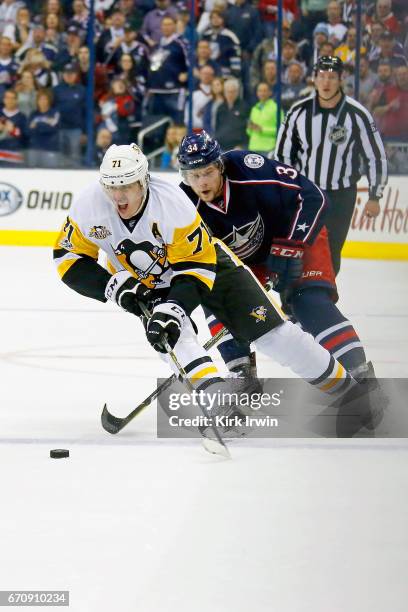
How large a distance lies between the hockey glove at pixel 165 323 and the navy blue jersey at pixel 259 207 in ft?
2.24

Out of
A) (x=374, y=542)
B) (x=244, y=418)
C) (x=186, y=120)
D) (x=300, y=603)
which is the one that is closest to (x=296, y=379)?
(x=244, y=418)

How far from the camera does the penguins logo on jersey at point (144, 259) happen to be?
3.93 m

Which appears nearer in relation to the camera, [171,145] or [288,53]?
[288,53]

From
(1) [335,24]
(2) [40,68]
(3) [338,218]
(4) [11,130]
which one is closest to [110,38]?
(2) [40,68]

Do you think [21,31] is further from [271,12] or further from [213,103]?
[271,12]

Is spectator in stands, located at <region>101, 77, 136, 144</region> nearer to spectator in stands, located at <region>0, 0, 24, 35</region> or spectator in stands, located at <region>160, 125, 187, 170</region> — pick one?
A: spectator in stands, located at <region>160, 125, 187, 170</region>

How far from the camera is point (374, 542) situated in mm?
2889

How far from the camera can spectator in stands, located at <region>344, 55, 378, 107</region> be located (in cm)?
987

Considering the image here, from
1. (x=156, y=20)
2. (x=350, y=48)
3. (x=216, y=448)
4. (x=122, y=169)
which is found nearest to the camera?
(x=122, y=169)

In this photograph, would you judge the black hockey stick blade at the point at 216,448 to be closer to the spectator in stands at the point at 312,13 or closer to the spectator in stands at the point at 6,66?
the spectator in stands at the point at 312,13

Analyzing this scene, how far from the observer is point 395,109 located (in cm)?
978

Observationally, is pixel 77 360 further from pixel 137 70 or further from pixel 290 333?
pixel 137 70

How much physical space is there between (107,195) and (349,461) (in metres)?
1.09

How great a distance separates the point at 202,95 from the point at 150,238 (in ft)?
21.8
